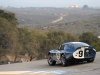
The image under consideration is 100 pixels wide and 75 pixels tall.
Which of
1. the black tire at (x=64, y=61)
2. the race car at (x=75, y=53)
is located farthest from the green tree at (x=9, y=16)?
the black tire at (x=64, y=61)

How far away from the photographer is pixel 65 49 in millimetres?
17531

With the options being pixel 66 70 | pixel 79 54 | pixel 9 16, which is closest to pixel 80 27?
pixel 9 16

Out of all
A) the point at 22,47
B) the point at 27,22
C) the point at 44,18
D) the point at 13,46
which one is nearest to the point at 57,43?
the point at 22,47

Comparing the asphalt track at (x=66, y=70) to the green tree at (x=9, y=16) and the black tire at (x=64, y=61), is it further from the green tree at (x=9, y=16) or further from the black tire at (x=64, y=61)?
the green tree at (x=9, y=16)

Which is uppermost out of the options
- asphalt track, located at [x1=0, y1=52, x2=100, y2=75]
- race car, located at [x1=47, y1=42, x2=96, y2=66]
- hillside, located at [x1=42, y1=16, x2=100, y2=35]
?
race car, located at [x1=47, y1=42, x2=96, y2=66]

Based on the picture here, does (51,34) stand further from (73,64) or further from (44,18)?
(44,18)

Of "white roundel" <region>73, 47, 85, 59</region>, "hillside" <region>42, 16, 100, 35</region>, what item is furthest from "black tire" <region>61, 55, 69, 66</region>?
"hillside" <region>42, 16, 100, 35</region>

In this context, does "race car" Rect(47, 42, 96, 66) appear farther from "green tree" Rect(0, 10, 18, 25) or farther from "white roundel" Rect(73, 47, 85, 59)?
"green tree" Rect(0, 10, 18, 25)

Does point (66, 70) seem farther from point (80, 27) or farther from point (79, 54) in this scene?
point (80, 27)

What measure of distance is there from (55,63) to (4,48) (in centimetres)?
2908

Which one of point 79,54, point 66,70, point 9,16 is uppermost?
point 9,16

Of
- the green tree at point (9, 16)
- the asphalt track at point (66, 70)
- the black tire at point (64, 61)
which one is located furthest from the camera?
the green tree at point (9, 16)

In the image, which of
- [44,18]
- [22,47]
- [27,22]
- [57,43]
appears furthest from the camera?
[44,18]

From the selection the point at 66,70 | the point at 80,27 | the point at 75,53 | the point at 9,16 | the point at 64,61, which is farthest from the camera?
the point at 80,27
